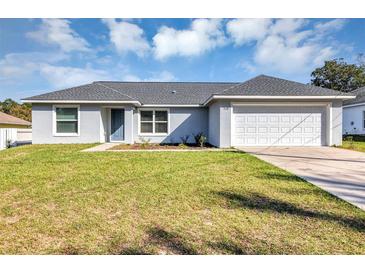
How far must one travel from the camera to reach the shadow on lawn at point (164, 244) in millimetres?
2625

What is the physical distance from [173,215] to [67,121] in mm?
13252

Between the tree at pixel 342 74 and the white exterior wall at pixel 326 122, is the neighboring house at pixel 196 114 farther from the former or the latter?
the tree at pixel 342 74

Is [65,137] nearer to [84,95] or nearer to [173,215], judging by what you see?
[84,95]

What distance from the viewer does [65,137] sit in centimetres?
1447

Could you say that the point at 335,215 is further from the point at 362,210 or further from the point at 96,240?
the point at 96,240

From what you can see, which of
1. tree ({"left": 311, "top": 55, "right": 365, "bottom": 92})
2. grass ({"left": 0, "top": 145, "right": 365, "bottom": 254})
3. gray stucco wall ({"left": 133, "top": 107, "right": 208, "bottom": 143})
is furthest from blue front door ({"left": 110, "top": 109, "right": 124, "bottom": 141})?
tree ({"left": 311, "top": 55, "right": 365, "bottom": 92})

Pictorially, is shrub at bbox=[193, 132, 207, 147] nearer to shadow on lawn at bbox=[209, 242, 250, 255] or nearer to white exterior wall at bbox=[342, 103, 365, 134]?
shadow on lawn at bbox=[209, 242, 250, 255]

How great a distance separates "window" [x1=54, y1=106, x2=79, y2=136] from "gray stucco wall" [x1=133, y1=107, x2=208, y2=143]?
16.5 ft

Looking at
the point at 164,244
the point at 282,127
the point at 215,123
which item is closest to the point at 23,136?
the point at 215,123

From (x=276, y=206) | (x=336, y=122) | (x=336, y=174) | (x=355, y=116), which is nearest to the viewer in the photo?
(x=276, y=206)

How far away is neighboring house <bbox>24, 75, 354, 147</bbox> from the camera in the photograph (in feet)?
40.7
